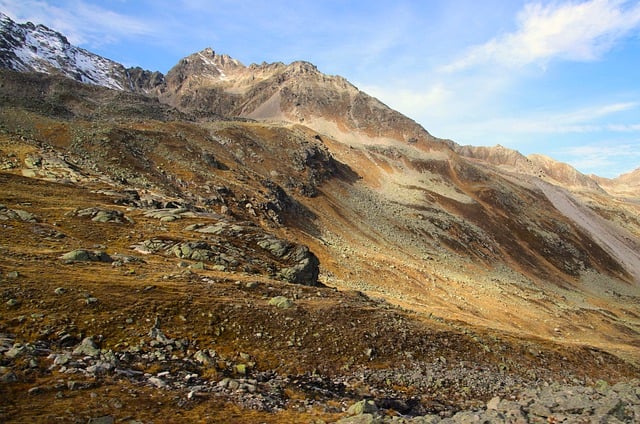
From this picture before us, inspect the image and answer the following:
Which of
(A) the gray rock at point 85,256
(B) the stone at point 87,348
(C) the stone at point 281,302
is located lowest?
(B) the stone at point 87,348

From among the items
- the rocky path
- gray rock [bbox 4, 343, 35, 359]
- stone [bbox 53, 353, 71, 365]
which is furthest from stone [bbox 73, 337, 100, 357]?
the rocky path

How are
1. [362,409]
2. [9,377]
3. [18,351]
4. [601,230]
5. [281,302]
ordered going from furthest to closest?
[601,230] → [281,302] → [362,409] → [18,351] → [9,377]

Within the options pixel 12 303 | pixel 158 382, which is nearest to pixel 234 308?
pixel 158 382

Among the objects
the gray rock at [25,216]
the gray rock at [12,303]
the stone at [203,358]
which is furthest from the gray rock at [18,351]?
the gray rock at [25,216]

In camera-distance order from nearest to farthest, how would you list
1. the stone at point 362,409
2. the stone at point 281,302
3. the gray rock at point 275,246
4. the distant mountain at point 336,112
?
1. the stone at point 362,409
2. the stone at point 281,302
3. the gray rock at point 275,246
4. the distant mountain at point 336,112

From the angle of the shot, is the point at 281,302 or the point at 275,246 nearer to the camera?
the point at 281,302

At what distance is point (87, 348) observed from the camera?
1299 cm

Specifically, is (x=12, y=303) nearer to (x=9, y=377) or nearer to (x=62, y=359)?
(x=62, y=359)

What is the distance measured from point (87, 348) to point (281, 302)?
29.1 ft

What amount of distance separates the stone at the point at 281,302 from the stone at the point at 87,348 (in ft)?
26.8

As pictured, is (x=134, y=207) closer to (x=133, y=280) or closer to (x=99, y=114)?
(x=133, y=280)

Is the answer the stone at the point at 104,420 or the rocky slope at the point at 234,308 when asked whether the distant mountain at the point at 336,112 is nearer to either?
the rocky slope at the point at 234,308

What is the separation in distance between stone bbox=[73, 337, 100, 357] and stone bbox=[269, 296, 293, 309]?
818 centimetres

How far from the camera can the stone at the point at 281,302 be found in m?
19.6
